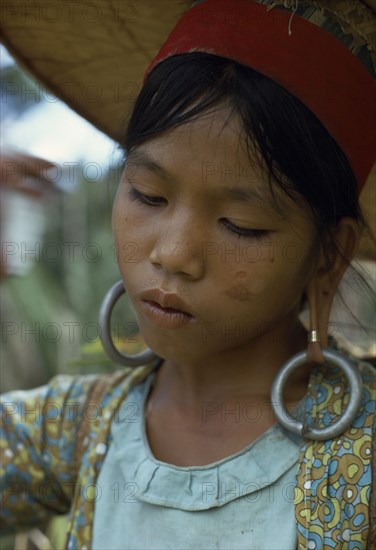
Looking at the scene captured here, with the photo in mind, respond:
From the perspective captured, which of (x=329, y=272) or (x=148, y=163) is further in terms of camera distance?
(x=329, y=272)

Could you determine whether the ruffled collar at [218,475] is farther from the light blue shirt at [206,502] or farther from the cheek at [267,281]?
the cheek at [267,281]

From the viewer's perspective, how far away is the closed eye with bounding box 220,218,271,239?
1179mm

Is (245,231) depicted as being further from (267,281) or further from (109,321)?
(109,321)

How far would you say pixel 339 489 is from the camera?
120 cm

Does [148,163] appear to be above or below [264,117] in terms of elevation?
below

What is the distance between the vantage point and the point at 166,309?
1.22 m

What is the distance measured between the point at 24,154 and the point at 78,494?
1.65m

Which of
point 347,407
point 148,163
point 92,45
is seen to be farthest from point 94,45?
point 347,407

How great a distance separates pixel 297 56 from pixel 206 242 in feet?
1.03

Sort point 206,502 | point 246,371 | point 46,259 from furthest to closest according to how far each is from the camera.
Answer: point 46,259, point 246,371, point 206,502

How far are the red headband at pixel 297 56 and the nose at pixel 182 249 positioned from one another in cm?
26

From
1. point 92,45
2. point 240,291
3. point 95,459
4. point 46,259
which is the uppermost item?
point 92,45

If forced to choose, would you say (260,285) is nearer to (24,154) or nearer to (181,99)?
(181,99)

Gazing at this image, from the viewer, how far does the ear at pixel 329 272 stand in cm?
132
